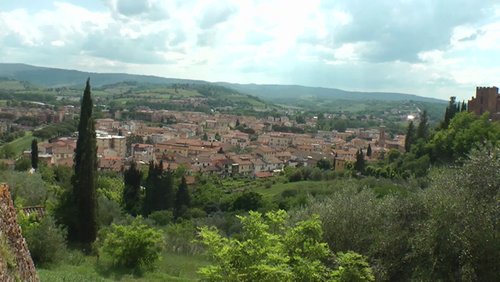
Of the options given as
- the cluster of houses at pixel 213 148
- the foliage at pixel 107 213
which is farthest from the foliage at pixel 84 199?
the cluster of houses at pixel 213 148

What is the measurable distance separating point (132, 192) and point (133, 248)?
106 ft

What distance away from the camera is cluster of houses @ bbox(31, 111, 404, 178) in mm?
81781

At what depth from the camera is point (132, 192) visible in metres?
48.7

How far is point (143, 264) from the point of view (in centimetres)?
1777

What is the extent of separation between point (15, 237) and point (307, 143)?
109794 millimetres

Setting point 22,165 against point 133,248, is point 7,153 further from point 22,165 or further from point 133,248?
point 133,248

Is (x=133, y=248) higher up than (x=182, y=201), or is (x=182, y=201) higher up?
(x=133, y=248)

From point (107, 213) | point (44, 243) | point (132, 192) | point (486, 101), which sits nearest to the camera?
point (44, 243)

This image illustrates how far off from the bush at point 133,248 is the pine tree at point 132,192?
29.5 meters

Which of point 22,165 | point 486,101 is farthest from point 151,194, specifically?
point 486,101

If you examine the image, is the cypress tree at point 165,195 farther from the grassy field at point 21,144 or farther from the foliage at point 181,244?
the grassy field at point 21,144

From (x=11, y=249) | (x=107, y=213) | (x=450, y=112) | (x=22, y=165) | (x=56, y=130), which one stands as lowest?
(x=56, y=130)

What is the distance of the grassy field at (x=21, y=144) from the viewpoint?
8126 cm

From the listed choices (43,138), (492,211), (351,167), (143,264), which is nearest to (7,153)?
Result: (43,138)
